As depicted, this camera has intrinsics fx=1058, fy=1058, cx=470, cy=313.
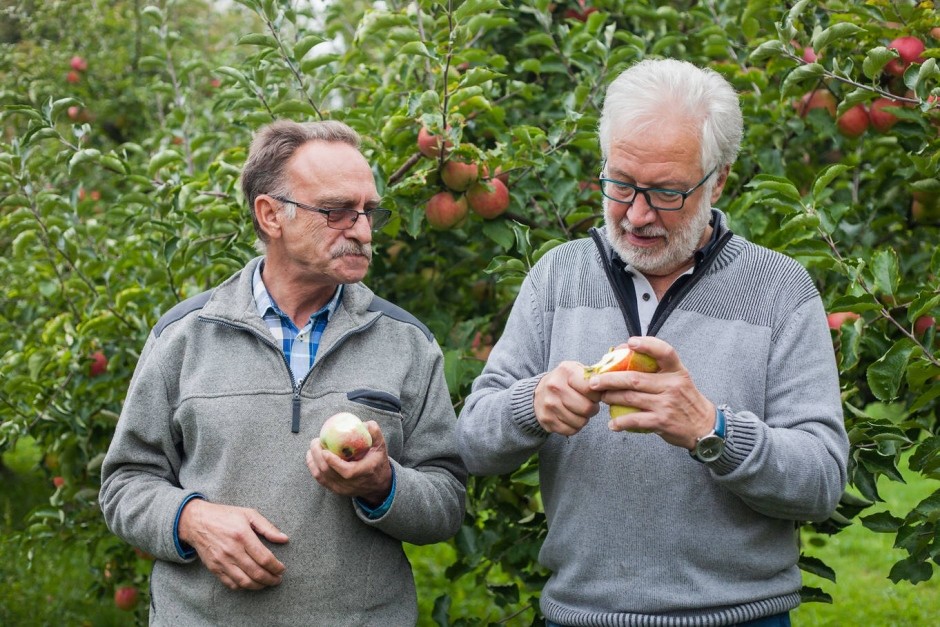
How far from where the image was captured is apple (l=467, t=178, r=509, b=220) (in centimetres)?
277

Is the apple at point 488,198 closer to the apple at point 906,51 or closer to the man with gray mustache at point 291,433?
the man with gray mustache at point 291,433

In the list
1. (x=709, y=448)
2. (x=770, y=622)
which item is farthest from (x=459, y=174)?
(x=770, y=622)

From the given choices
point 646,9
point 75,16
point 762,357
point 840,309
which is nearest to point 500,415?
point 762,357

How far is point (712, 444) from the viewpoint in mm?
1664

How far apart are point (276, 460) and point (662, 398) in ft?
2.50

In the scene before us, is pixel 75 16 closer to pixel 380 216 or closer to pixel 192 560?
pixel 380 216

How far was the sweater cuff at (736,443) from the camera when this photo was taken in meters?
1.67

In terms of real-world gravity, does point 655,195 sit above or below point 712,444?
above

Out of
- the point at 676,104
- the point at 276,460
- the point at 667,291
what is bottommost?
the point at 276,460

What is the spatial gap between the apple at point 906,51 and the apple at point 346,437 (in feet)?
5.74

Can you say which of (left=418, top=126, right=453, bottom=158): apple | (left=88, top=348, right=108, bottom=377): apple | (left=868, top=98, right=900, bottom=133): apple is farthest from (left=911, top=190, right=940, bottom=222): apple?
(left=88, top=348, right=108, bottom=377): apple

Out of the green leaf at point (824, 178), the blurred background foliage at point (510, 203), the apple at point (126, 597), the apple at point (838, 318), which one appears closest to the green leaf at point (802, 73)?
the blurred background foliage at point (510, 203)

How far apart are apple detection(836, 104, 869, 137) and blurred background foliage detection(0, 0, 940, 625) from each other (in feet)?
0.05

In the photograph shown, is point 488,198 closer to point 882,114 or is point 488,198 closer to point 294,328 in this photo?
point 294,328
